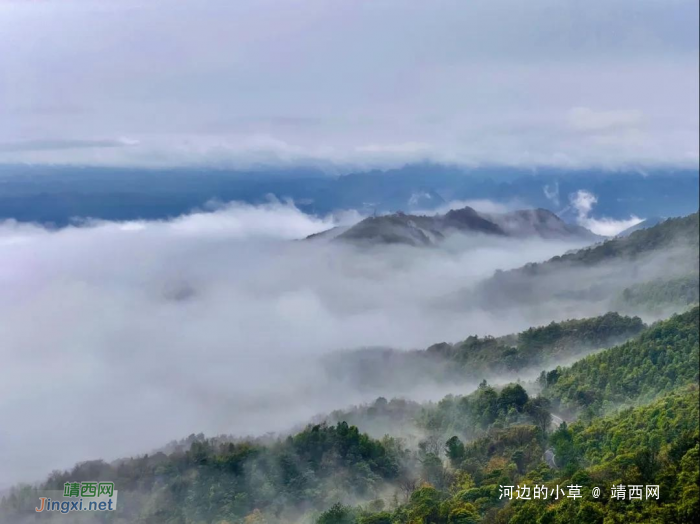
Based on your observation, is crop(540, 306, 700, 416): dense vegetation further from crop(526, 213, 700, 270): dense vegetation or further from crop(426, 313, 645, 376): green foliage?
crop(526, 213, 700, 270): dense vegetation

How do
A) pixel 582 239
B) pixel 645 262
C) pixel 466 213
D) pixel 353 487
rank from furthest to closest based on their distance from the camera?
pixel 645 262 < pixel 582 239 < pixel 466 213 < pixel 353 487

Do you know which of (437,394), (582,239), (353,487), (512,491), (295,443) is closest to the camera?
(512,491)

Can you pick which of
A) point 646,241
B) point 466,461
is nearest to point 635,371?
point 466,461

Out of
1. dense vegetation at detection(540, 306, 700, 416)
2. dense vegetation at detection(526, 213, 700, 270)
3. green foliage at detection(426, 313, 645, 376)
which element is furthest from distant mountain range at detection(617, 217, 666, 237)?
dense vegetation at detection(540, 306, 700, 416)

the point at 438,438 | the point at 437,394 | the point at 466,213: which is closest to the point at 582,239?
the point at 466,213

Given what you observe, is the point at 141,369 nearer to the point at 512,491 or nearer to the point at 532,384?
the point at 512,491

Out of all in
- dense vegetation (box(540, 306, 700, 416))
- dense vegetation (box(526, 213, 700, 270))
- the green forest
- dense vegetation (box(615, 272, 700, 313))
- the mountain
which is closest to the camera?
the green forest

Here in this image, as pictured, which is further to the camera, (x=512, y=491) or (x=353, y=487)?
(x=353, y=487)

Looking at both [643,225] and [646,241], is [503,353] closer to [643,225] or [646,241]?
[643,225]
